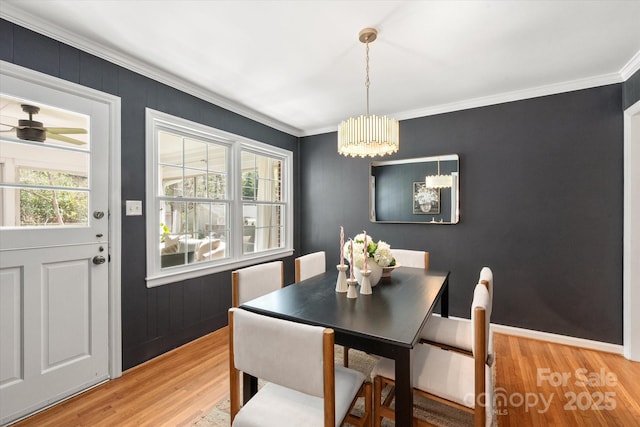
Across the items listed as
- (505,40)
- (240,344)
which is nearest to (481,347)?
(240,344)

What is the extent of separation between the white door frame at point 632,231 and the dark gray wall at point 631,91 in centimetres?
7

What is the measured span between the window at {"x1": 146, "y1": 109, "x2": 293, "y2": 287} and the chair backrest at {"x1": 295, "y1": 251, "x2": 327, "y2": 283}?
1.08m

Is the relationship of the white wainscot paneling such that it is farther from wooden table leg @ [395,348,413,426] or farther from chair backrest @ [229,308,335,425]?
wooden table leg @ [395,348,413,426]

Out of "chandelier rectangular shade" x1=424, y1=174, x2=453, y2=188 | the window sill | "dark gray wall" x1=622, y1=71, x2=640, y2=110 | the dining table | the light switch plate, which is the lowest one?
the window sill

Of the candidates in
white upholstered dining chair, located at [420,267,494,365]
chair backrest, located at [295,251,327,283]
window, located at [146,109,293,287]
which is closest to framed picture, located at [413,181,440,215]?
chair backrest, located at [295,251,327,283]

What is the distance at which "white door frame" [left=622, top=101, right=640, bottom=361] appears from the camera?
239cm

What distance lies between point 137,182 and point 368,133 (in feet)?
6.19

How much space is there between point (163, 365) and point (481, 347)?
237 centimetres

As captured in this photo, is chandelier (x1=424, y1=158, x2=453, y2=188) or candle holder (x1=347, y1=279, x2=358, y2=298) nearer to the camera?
candle holder (x1=347, y1=279, x2=358, y2=298)

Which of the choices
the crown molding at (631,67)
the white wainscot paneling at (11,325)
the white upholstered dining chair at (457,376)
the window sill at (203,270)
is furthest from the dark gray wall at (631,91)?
the white wainscot paneling at (11,325)

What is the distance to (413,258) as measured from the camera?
109 inches

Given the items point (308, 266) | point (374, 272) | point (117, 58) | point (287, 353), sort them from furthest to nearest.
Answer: point (308, 266)
point (117, 58)
point (374, 272)
point (287, 353)

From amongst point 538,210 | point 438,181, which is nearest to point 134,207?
point 438,181

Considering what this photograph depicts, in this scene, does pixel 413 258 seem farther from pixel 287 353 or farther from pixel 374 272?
pixel 287 353
